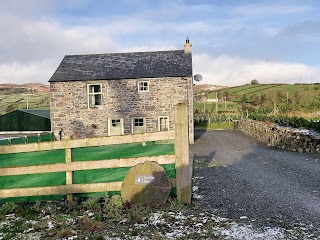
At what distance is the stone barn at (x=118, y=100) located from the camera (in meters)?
22.6

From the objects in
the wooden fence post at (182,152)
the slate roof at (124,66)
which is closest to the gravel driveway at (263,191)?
the wooden fence post at (182,152)

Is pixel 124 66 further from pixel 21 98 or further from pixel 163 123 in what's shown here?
pixel 21 98

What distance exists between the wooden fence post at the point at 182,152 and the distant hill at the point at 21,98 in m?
50.0

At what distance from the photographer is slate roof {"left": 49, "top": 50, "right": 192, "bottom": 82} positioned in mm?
22859

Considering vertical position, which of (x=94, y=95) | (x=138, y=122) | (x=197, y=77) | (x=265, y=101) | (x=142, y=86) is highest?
(x=197, y=77)

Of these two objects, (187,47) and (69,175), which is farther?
(187,47)

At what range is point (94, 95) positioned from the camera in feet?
76.2

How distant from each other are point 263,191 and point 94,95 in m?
17.4

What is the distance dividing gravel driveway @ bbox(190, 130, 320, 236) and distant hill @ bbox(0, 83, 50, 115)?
4710cm

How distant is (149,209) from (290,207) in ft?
8.96

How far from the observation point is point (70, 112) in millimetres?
22906

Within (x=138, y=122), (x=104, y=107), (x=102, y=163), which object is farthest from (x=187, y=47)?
(x=102, y=163)

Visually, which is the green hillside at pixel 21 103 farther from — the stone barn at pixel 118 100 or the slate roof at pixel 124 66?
the stone barn at pixel 118 100

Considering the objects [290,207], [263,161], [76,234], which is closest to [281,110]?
[263,161]
